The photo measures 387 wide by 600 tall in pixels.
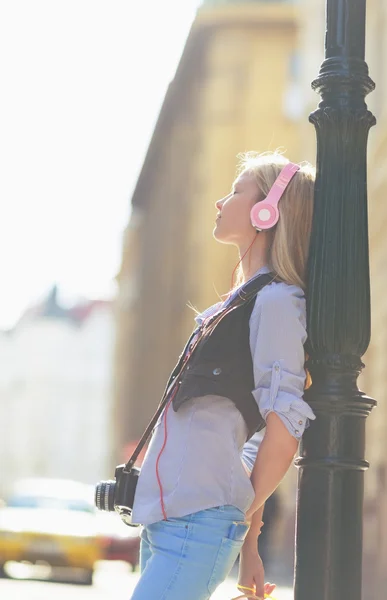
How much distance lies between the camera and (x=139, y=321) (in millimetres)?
61906

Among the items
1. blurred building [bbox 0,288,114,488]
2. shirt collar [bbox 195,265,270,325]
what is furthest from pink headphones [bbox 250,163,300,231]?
blurred building [bbox 0,288,114,488]

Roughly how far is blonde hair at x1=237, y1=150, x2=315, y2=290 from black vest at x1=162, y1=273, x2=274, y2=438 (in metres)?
0.17

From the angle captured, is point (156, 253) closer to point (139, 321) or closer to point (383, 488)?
point (139, 321)

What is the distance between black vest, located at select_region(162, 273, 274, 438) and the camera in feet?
11.9

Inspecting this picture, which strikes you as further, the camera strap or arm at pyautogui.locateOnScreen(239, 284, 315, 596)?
the camera strap

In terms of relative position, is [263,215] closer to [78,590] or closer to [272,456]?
[272,456]

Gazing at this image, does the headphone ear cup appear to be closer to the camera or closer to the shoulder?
the shoulder

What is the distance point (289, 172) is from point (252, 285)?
1.20 feet

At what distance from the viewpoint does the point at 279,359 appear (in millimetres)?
3609

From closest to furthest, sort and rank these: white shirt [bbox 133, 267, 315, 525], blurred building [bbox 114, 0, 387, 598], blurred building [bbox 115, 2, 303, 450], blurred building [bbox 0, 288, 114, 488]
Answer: white shirt [bbox 133, 267, 315, 525] < blurred building [bbox 114, 0, 387, 598] < blurred building [bbox 115, 2, 303, 450] < blurred building [bbox 0, 288, 114, 488]

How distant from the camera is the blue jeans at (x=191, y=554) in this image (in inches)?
135

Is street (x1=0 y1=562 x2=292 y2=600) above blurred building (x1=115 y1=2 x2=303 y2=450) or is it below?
below

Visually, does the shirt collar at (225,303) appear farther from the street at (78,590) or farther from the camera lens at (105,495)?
the street at (78,590)

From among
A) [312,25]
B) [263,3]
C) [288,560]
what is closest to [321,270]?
[288,560]
